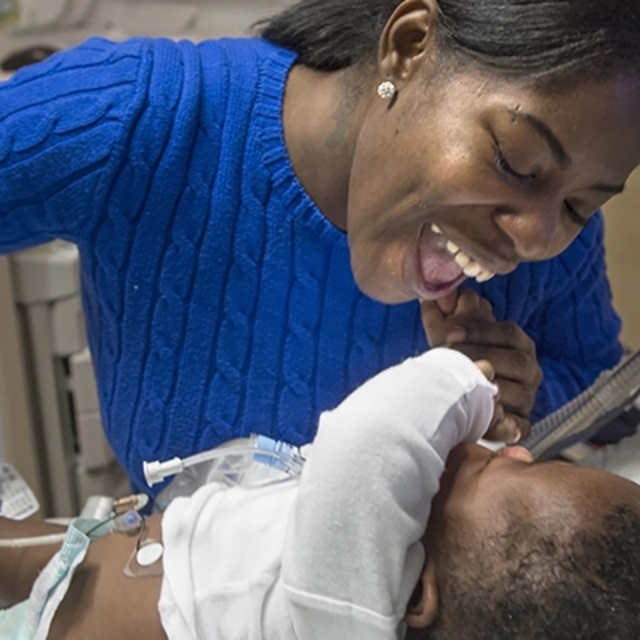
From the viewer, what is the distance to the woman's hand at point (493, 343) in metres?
1.00

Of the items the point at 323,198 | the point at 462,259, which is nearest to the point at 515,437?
the point at 462,259

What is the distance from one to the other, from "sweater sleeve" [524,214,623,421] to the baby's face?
34 cm

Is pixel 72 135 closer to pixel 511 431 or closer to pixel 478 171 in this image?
pixel 478 171

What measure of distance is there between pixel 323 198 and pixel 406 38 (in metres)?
0.21

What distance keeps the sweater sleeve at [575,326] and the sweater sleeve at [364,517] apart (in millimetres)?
378

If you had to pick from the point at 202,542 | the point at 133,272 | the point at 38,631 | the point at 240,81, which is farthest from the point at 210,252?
the point at 38,631

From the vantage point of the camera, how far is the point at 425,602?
0.78m

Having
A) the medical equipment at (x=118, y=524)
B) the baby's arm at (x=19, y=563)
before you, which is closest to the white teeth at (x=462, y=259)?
the medical equipment at (x=118, y=524)

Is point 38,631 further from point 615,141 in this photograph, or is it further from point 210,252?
point 615,141

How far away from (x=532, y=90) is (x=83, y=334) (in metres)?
0.90

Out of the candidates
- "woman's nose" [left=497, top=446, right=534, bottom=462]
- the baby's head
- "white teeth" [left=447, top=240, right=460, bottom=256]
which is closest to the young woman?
"white teeth" [left=447, top=240, right=460, bottom=256]

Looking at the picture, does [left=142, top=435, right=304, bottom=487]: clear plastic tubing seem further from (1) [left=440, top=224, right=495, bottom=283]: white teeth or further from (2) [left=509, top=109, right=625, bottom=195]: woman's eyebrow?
(2) [left=509, top=109, right=625, bottom=195]: woman's eyebrow

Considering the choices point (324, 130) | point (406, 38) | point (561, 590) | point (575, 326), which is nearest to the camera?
point (561, 590)

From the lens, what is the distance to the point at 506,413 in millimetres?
1011
